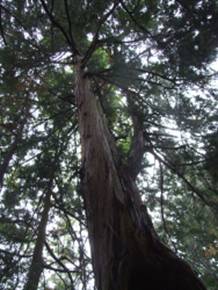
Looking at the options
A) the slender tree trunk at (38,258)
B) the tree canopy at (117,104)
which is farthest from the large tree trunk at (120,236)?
the slender tree trunk at (38,258)

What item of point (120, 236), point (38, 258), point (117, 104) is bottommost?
point (120, 236)

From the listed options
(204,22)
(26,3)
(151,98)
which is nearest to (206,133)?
(151,98)

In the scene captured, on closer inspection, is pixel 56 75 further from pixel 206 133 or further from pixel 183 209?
pixel 183 209

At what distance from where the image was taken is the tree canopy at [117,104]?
235 inches

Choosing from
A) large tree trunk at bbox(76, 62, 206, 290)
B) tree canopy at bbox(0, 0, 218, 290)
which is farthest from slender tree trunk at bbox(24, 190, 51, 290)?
large tree trunk at bbox(76, 62, 206, 290)

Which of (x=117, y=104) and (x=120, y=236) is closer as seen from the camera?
(x=120, y=236)

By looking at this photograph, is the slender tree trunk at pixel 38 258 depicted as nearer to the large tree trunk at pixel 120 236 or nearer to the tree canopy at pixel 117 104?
the tree canopy at pixel 117 104

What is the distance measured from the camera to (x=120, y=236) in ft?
8.43

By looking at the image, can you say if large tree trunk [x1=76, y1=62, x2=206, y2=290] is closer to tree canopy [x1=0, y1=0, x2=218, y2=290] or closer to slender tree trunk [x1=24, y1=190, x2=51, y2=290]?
tree canopy [x1=0, y1=0, x2=218, y2=290]

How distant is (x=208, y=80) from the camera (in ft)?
21.2

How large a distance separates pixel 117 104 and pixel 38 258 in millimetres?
4612

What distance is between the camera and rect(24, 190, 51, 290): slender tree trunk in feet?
21.1

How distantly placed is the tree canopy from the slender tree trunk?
1.4 inches

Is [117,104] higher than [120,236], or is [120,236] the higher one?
[117,104]
